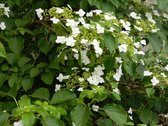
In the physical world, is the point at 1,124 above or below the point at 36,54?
above

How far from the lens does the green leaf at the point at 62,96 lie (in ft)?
5.07

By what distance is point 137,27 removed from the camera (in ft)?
6.09

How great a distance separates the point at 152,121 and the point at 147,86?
0.67 feet

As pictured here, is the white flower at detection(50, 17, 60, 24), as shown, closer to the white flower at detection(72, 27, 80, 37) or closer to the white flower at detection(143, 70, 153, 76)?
the white flower at detection(72, 27, 80, 37)

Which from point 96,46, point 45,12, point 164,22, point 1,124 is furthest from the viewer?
point 164,22

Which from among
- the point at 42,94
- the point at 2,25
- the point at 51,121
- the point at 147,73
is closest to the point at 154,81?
the point at 147,73

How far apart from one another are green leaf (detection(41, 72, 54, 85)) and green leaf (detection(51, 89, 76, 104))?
230 millimetres

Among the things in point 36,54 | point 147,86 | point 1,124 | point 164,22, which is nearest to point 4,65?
point 36,54

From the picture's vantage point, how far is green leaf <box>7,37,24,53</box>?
1.82 meters

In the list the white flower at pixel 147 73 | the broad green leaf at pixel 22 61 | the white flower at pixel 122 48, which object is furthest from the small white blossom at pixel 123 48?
the broad green leaf at pixel 22 61

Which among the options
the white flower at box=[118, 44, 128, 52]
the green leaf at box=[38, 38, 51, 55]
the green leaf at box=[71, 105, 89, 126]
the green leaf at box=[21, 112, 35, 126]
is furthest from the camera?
the green leaf at box=[38, 38, 51, 55]

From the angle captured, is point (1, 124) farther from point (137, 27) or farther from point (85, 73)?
point (137, 27)

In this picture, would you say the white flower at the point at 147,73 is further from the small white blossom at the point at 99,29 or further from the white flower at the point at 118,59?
the small white blossom at the point at 99,29

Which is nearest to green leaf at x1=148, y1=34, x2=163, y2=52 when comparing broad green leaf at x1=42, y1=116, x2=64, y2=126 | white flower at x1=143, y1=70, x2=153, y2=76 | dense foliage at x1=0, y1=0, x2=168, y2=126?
dense foliage at x1=0, y1=0, x2=168, y2=126
